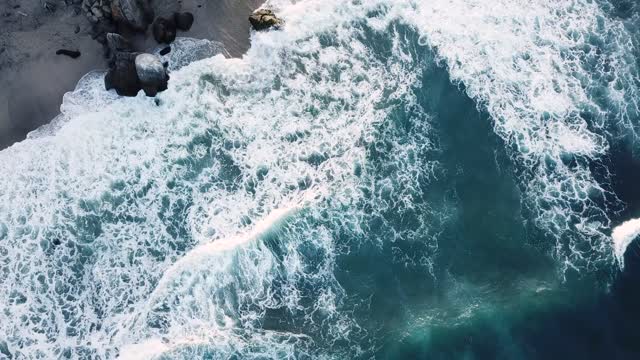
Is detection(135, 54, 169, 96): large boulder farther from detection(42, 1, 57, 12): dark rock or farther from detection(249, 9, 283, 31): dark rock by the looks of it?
detection(42, 1, 57, 12): dark rock

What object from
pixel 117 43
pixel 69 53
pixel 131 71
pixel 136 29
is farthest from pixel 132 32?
pixel 69 53

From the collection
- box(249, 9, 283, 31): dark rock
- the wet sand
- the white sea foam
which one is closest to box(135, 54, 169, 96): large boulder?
the wet sand

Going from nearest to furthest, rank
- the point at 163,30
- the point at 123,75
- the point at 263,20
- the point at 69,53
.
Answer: the point at 123,75, the point at 69,53, the point at 163,30, the point at 263,20

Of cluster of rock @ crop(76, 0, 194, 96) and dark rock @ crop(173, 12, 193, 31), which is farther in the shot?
dark rock @ crop(173, 12, 193, 31)

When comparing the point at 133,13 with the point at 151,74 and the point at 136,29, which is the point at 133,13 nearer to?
the point at 136,29

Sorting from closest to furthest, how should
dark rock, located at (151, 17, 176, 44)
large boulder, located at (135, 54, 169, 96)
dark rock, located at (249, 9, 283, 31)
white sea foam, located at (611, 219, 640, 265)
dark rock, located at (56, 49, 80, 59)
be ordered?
white sea foam, located at (611, 219, 640, 265) → large boulder, located at (135, 54, 169, 96) → dark rock, located at (56, 49, 80, 59) → dark rock, located at (151, 17, 176, 44) → dark rock, located at (249, 9, 283, 31)

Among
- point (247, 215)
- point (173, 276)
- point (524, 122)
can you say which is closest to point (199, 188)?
point (247, 215)

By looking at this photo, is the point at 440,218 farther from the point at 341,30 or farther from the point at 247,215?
the point at 341,30

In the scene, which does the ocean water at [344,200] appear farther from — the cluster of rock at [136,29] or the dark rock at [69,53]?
the dark rock at [69,53]
